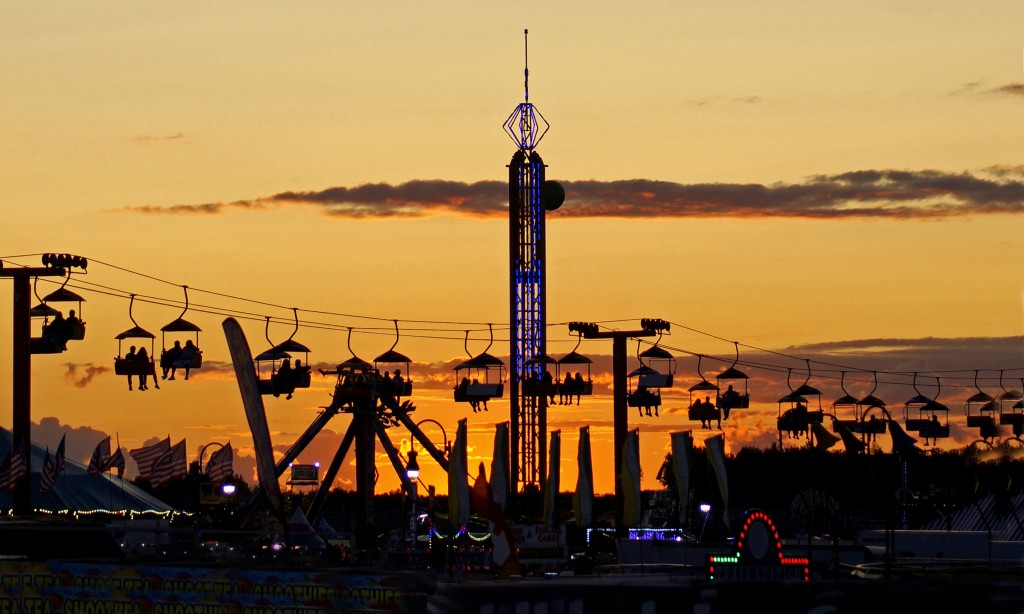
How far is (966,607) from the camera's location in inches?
747

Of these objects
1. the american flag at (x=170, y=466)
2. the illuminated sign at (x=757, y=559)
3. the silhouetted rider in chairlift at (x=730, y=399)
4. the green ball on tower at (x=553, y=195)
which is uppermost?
the green ball on tower at (x=553, y=195)

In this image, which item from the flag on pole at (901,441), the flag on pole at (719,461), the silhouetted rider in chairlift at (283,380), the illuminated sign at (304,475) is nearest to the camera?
the flag on pole at (901,441)

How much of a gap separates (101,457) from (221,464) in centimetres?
574

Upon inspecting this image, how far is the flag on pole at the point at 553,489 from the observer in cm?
5506

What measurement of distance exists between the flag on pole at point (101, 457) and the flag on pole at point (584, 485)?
2651 cm

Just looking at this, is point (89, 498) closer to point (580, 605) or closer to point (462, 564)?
point (462, 564)

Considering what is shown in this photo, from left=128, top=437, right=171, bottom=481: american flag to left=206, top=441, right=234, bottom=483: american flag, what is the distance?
465cm

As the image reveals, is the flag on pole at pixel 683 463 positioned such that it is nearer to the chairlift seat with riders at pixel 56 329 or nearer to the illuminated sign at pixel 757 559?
the chairlift seat with riders at pixel 56 329

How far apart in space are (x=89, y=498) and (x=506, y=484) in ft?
159

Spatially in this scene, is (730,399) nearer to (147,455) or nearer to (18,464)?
(147,455)

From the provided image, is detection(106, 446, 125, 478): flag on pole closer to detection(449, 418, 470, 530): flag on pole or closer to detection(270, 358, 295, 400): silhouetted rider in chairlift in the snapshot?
detection(270, 358, 295, 400): silhouetted rider in chairlift

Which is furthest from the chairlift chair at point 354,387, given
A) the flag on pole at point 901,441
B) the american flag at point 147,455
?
the flag on pole at point 901,441

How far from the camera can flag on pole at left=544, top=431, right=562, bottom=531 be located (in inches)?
2168

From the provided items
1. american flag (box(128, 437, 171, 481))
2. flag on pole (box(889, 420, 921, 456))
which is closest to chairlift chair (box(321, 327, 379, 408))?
american flag (box(128, 437, 171, 481))
